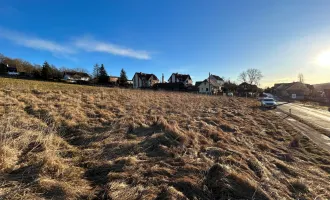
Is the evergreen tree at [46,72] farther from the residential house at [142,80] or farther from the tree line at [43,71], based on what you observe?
the residential house at [142,80]

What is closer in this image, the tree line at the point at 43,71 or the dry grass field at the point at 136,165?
the dry grass field at the point at 136,165

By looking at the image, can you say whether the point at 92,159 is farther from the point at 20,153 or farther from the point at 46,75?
the point at 46,75

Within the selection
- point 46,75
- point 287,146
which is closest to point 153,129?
point 287,146

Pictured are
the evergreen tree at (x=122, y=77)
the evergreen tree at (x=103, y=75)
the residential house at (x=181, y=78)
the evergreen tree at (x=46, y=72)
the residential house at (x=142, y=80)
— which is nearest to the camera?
the evergreen tree at (x=46, y=72)

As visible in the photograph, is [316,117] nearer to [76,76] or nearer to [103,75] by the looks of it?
[103,75]

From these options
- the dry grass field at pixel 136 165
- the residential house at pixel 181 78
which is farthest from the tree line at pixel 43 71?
the dry grass field at pixel 136 165

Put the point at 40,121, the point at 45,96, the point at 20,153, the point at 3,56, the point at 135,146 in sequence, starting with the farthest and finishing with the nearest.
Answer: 1. the point at 3,56
2. the point at 45,96
3. the point at 40,121
4. the point at 135,146
5. the point at 20,153

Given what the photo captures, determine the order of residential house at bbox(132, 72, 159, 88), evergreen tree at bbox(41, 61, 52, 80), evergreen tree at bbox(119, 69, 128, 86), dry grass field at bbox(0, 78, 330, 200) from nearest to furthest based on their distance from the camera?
dry grass field at bbox(0, 78, 330, 200) → evergreen tree at bbox(41, 61, 52, 80) → evergreen tree at bbox(119, 69, 128, 86) → residential house at bbox(132, 72, 159, 88)

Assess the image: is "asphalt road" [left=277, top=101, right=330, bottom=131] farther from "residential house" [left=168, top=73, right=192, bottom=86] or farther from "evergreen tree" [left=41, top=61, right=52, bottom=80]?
"evergreen tree" [left=41, top=61, right=52, bottom=80]

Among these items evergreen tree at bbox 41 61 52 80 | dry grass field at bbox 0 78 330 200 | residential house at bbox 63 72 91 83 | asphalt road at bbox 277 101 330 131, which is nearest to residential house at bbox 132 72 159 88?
residential house at bbox 63 72 91 83

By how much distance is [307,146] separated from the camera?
7.63 m

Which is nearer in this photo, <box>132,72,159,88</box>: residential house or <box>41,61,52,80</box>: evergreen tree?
<box>41,61,52,80</box>: evergreen tree

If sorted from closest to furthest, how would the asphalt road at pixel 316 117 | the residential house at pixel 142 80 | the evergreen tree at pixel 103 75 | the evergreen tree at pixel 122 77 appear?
the asphalt road at pixel 316 117, the evergreen tree at pixel 103 75, the evergreen tree at pixel 122 77, the residential house at pixel 142 80

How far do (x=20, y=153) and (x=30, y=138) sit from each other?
2.33ft
